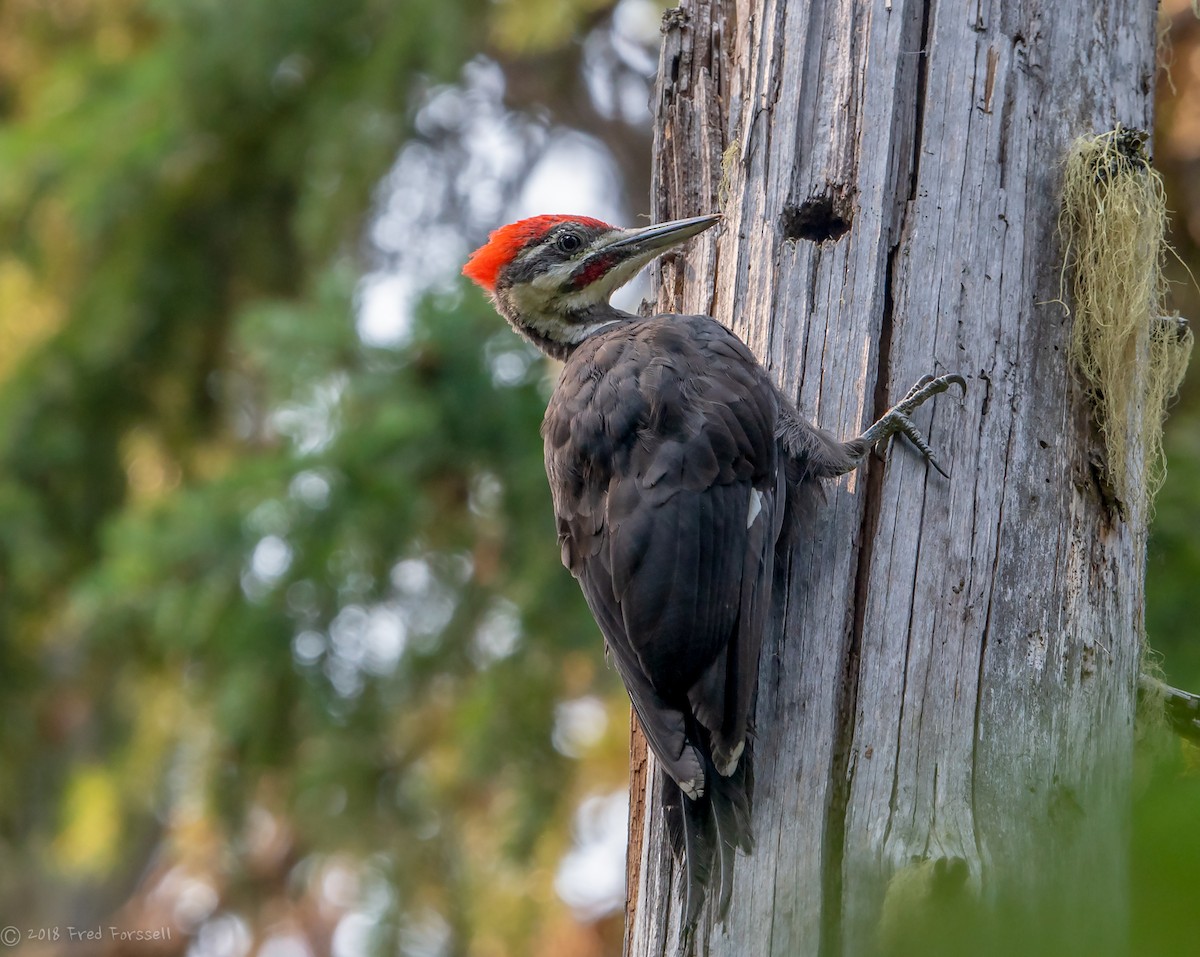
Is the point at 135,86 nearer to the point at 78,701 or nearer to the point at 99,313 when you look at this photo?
the point at 99,313

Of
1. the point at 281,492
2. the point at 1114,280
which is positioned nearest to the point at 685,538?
the point at 1114,280

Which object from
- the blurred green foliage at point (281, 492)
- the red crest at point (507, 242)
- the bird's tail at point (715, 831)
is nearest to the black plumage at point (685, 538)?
the bird's tail at point (715, 831)

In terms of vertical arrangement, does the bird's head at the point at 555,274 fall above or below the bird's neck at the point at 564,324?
above

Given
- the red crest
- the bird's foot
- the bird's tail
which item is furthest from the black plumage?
the red crest

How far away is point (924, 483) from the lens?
8.41 ft

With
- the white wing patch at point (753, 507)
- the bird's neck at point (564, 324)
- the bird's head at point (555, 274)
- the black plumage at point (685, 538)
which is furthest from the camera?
the bird's neck at point (564, 324)

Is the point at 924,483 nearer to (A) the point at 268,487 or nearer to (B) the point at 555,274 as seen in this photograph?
(B) the point at 555,274

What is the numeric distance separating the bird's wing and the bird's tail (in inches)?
2.0

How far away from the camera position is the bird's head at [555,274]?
359cm

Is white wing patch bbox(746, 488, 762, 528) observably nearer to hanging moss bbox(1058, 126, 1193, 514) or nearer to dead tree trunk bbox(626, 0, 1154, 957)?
dead tree trunk bbox(626, 0, 1154, 957)

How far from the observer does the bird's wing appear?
2.50 meters

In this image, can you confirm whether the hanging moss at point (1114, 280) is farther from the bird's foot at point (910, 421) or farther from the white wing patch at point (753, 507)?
the white wing patch at point (753, 507)

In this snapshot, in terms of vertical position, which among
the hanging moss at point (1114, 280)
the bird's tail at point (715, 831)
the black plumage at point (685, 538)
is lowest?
the bird's tail at point (715, 831)

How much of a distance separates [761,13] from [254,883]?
4877mm
